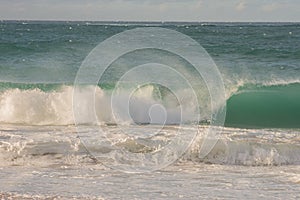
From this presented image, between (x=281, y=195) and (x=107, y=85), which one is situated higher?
(x=107, y=85)

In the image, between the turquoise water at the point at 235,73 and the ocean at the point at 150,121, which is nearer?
the ocean at the point at 150,121

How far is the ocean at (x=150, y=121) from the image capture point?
344 inches

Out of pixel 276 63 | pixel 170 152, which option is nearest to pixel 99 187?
pixel 170 152

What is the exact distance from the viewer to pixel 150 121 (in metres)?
17.5

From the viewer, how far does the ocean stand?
344 inches

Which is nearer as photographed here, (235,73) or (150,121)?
(150,121)

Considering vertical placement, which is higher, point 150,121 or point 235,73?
point 235,73

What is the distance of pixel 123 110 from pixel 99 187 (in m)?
10.2

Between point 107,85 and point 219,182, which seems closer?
point 219,182

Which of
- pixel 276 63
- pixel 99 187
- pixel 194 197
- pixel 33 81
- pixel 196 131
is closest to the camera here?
pixel 194 197

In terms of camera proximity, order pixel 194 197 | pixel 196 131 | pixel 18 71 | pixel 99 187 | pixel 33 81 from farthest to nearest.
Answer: pixel 18 71
pixel 33 81
pixel 196 131
pixel 99 187
pixel 194 197

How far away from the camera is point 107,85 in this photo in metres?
22.2

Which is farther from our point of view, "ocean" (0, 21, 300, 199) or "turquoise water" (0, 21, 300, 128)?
"turquoise water" (0, 21, 300, 128)

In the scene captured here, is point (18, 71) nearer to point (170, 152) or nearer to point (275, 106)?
point (275, 106)
